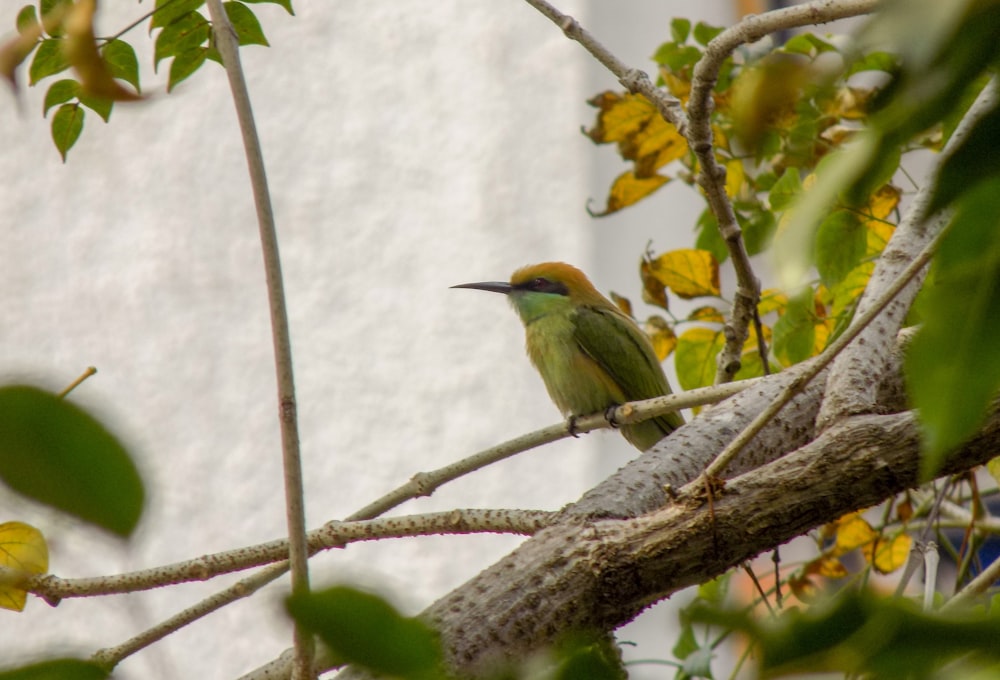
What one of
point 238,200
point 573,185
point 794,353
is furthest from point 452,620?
point 238,200

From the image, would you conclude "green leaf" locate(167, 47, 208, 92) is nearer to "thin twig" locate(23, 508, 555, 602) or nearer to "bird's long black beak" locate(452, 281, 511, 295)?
"thin twig" locate(23, 508, 555, 602)

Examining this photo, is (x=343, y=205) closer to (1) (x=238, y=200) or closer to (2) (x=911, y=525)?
(1) (x=238, y=200)

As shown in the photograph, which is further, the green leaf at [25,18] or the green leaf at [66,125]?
the green leaf at [66,125]

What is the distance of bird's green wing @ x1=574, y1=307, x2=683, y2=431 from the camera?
238 centimetres

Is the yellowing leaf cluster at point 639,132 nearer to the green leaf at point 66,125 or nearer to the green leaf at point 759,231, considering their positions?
the green leaf at point 759,231

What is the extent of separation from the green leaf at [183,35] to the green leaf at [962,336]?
3.31ft

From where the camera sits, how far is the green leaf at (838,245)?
1.33 metres

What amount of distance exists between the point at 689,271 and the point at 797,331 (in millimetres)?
185

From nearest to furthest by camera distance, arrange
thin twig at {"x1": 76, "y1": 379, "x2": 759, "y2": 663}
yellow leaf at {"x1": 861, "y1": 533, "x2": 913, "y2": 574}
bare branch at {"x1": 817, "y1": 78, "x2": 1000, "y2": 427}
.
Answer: bare branch at {"x1": 817, "y1": 78, "x2": 1000, "y2": 427}, thin twig at {"x1": 76, "y1": 379, "x2": 759, "y2": 663}, yellow leaf at {"x1": 861, "y1": 533, "x2": 913, "y2": 574}

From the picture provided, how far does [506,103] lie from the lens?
118 inches

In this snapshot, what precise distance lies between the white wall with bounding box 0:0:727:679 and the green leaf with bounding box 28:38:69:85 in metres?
1.81

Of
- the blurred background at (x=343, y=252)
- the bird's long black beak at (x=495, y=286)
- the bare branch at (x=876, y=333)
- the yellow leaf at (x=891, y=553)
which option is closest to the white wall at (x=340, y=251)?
the blurred background at (x=343, y=252)

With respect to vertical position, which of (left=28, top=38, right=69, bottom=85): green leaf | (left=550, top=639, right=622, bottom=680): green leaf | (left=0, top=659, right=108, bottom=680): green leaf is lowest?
(left=550, top=639, right=622, bottom=680): green leaf

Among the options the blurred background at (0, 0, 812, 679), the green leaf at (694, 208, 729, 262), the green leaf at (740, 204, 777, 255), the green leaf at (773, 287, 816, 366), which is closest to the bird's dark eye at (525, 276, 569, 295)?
the blurred background at (0, 0, 812, 679)
